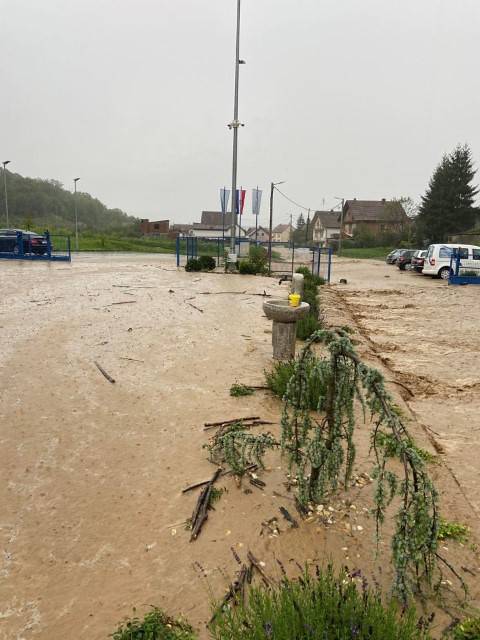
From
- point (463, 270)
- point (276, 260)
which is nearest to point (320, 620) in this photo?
point (463, 270)

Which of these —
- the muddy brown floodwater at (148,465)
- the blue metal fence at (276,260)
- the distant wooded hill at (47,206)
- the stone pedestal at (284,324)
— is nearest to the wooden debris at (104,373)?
the muddy brown floodwater at (148,465)

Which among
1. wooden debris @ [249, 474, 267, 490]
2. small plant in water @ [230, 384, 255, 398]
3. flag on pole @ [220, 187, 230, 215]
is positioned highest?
flag on pole @ [220, 187, 230, 215]

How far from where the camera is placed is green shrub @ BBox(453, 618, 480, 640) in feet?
7.43

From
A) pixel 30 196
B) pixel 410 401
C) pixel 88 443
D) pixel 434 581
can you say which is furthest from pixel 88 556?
pixel 30 196

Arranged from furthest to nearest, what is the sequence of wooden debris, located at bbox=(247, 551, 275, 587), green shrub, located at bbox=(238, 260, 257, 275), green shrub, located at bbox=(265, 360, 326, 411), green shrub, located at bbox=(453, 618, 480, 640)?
green shrub, located at bbox=(238, 260, 257, 275) → green shrub, located at bbox=(265, 360, 326, 411) → wooden debris, located at bbox=(247, 551, 275, 587) → green shrub, located at bbox=(453, 618, 480, 640)

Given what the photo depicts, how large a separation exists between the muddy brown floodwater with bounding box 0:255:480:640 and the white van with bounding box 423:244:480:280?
14226 millimetres

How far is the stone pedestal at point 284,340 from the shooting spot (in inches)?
275

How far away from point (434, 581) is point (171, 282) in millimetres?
16337

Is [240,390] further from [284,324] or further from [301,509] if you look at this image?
[301,509]

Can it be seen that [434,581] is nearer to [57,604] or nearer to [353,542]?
[353,542]

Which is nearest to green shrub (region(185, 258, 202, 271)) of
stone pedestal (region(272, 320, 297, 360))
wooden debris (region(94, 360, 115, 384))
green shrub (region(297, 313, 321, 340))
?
green shrub (region(297, 313, 321, 340))

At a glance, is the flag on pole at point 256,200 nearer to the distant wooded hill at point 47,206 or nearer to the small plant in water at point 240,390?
the small plant in water at point 240,390

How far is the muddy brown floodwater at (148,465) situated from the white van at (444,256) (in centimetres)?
1423

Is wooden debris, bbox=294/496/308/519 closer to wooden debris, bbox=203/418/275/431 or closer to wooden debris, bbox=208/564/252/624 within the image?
wooden debris, bbox=208/564/252/624
